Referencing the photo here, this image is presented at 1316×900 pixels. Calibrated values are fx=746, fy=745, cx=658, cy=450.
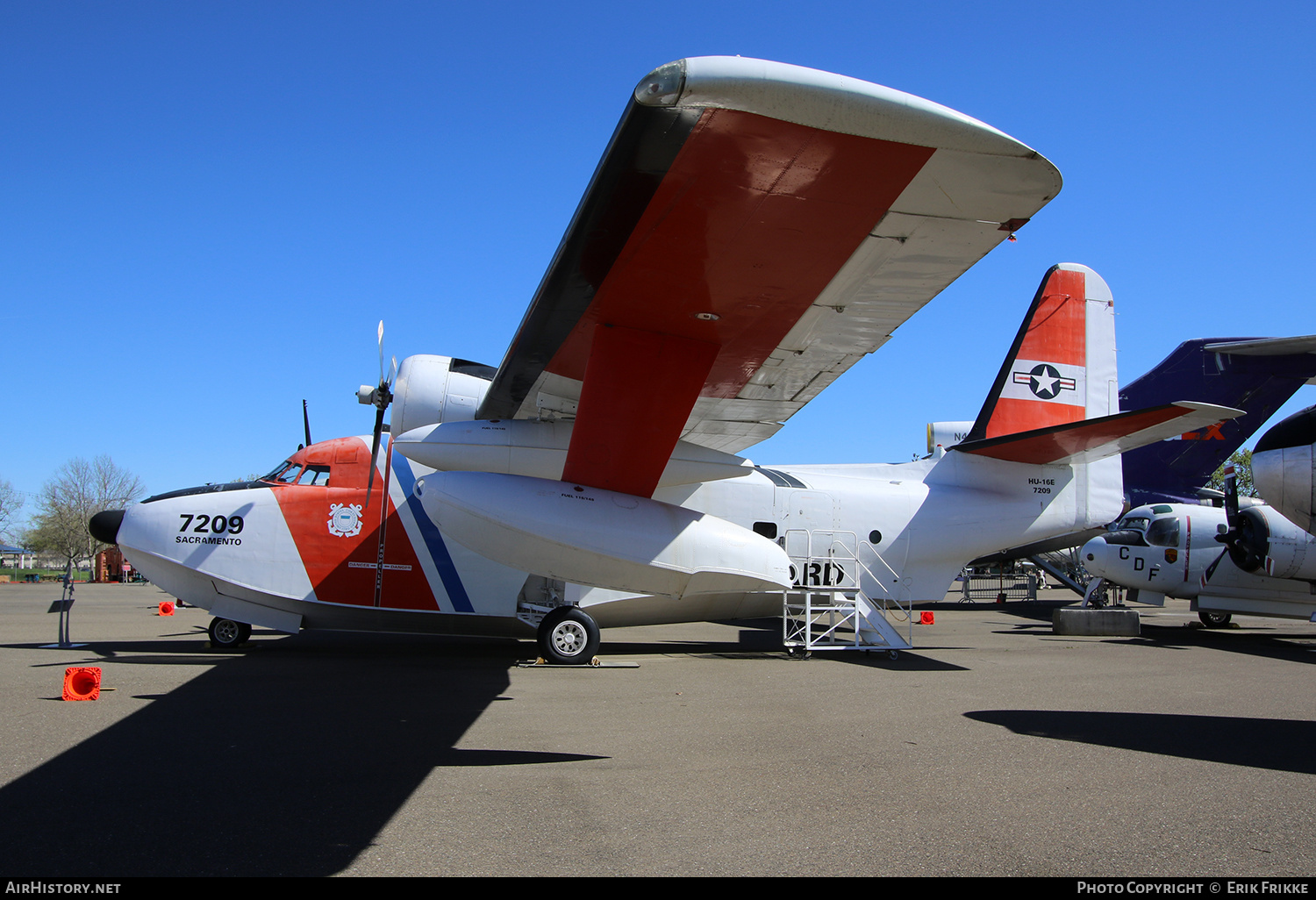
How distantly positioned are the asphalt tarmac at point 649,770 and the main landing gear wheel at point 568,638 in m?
0.34

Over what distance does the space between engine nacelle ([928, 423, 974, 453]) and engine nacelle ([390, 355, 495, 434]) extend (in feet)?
68.7

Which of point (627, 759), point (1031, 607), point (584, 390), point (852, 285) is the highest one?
point (852, 285)

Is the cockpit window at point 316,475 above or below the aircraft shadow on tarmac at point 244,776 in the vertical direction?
above

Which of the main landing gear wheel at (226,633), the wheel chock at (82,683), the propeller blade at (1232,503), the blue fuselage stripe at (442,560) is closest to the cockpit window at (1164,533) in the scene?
the propeller blade at (1232,503)

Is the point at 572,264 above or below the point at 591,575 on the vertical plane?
above

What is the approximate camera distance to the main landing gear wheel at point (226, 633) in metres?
9.74

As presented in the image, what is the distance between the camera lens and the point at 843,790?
13.4 ft

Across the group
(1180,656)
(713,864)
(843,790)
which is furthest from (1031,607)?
(713,864)

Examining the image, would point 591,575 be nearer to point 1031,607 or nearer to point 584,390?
point 584,390

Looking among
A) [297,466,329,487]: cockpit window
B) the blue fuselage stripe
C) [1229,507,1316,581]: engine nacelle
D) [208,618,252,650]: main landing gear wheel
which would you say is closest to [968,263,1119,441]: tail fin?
[1229,507,1316,581]: engine nacelle

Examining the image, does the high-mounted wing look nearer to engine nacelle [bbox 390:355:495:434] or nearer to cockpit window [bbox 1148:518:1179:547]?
engine nacelle [bbox 390:355:495:434]

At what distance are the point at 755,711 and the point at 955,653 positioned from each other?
5.40m

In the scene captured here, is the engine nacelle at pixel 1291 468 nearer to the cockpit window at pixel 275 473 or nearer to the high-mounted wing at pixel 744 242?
the high-mounted wing at pixel 744 242

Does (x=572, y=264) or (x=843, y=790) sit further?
(x=572, y=264)
